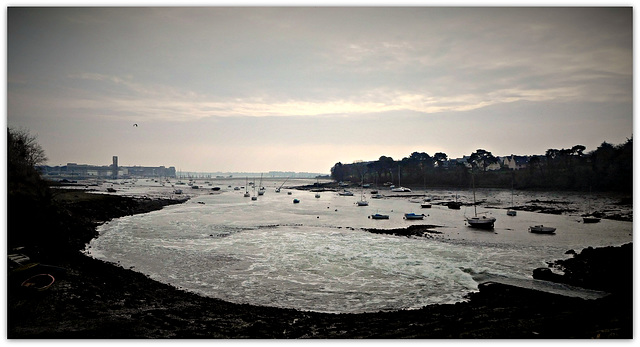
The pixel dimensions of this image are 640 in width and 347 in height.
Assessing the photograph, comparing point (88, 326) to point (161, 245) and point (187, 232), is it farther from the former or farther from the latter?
point (187, 232)

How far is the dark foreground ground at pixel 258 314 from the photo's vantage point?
585 centimetres

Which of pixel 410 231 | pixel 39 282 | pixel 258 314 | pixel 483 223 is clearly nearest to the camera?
pixel 258 314

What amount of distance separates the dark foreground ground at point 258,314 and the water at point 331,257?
1.30m

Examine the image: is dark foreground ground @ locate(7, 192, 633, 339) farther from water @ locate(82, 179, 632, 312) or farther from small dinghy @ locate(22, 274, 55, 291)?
water @ locate(82, 179, 632, 312)

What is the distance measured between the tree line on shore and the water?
19000 millimetres

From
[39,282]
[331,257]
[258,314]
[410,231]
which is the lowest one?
[410,231]

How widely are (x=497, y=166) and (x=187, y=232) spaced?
95372 millimetres

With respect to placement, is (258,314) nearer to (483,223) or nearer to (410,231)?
(410,231)

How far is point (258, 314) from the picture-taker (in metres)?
9.10

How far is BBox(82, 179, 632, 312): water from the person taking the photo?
1167 cm

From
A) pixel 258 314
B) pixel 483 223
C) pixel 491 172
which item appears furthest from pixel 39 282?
pixel 491 172

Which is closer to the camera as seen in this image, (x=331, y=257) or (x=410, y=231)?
(x=331, y=257)

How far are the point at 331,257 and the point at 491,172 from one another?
82.1 m

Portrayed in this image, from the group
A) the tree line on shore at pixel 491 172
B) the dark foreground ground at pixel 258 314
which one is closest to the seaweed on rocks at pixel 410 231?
the dark foreground ground at pixel 258 314
